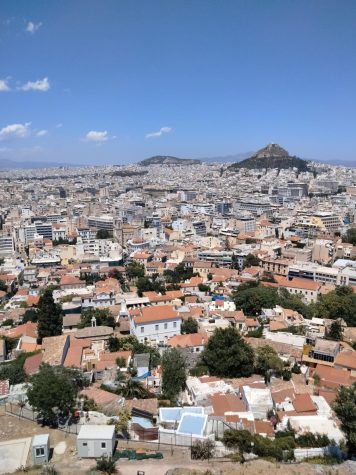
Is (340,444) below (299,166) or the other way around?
below

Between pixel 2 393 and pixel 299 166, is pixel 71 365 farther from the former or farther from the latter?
pixel 299 166

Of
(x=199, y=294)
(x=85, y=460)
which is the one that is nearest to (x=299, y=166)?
(x=199, y=294)

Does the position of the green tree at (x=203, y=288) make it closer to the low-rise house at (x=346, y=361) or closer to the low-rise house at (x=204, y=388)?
the low-rise house at (x=346, y=361)

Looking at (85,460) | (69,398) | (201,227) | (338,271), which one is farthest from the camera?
(201,227)

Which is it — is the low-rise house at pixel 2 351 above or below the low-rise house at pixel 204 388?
below

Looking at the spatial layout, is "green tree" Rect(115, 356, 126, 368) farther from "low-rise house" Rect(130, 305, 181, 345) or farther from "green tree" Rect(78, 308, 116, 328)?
"green tree" Rect(78, 308, 116, 328)

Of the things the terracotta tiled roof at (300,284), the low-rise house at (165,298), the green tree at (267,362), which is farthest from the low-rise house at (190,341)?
the terracotta tiled roof at (300,284)
